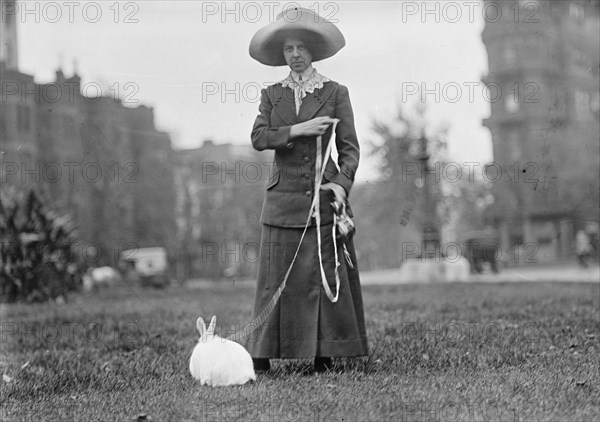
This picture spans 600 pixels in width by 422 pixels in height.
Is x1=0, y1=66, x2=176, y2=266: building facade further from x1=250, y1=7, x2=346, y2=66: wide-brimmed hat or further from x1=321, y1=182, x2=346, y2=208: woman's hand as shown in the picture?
x1=321, y1=182, x2=346, y2=208: woman's hand

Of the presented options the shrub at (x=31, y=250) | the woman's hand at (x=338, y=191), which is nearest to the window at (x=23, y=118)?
the shrub at (x=31, y=250)

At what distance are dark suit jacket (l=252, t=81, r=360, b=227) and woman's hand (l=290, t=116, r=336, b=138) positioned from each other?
0.05m

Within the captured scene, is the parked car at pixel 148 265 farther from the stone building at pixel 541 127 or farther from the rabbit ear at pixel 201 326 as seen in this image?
the rabbit ear at pixel 201 326

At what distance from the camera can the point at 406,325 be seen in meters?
7.65

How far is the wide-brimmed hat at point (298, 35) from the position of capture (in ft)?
17.4

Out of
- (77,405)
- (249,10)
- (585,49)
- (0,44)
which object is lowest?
(77,405)

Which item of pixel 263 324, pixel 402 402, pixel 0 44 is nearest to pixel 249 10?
pixel 263 324

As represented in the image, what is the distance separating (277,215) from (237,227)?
97.3ft

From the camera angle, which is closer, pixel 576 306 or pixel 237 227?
pixel 576 306

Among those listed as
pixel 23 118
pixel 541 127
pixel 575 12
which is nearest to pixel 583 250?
pixel 575 12

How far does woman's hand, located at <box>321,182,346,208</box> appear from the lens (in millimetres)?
5215

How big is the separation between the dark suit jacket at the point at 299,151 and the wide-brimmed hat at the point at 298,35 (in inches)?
8.5

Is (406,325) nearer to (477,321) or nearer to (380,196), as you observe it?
(477,321)

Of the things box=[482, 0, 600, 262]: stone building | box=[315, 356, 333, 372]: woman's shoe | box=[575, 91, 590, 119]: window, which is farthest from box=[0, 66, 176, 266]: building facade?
box=[315, 356, 333, 372]: woman's shoe
